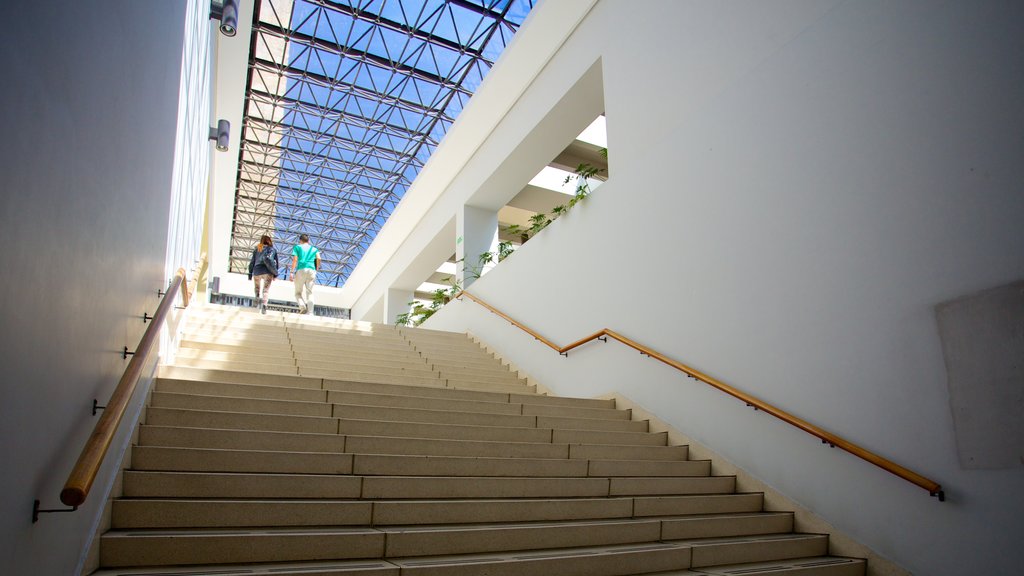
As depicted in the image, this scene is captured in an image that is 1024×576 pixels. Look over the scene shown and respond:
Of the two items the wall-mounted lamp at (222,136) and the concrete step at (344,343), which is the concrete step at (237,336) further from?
the wall-mounted lamp at (222,136)

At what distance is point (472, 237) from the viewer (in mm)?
13422

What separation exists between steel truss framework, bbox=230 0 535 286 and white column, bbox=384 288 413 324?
3.66 metres

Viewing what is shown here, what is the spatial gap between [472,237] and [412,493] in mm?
9787

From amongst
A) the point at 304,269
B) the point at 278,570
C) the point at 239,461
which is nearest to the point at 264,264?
the point at 304,269

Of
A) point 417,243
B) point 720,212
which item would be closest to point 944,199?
point 720,212

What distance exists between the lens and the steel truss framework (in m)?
13.3

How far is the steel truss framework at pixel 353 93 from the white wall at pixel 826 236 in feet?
23.3

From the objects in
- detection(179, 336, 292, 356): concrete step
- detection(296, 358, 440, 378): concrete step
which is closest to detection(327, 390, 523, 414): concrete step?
detection(296, 358, 440, 378): concrete step

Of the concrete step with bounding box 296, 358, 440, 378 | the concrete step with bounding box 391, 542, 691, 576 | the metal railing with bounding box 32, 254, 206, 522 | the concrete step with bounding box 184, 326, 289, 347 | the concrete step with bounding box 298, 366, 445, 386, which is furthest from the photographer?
the concrete step with bounding box 184, 326, 289, 347

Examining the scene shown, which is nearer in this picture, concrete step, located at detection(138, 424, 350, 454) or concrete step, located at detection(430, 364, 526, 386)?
concrete step, located at detection(138, 424, 350, 454)

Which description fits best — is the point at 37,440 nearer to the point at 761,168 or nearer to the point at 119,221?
the point at 119,221

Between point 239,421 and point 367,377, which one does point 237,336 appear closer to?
point 367,377

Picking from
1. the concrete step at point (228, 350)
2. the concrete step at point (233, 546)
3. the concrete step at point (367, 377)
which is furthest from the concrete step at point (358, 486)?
the concrete step at point (228, 350)

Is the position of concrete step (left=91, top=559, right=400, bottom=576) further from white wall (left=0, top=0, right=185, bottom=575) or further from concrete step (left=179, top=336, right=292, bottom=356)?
concrete step (left=179, top=336, right=292, bottom=356)
